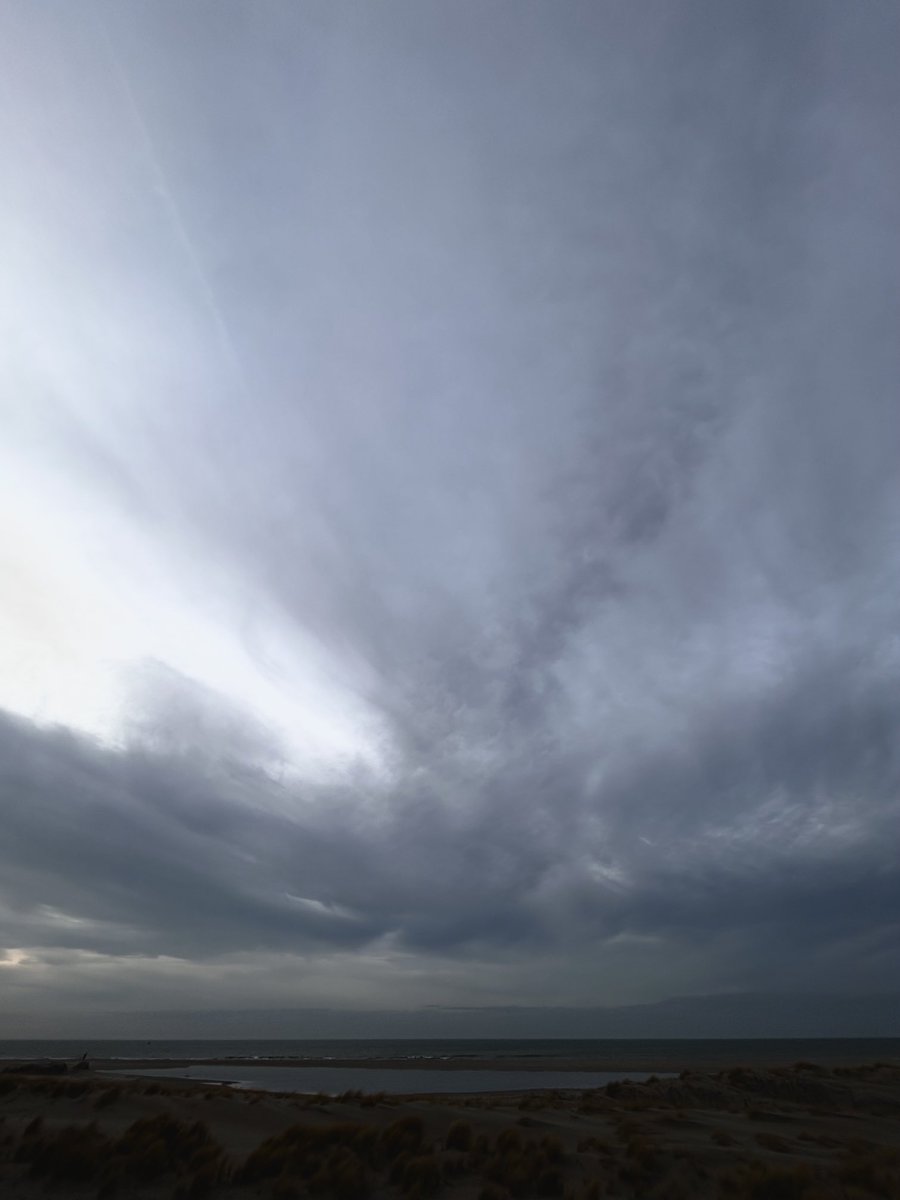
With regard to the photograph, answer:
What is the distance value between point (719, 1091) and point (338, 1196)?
92.2ft

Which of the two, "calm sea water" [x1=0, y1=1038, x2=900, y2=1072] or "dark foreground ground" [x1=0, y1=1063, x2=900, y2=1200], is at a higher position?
"calm sea water" [x1=0, y1=1038, x2=900, y2=1072]

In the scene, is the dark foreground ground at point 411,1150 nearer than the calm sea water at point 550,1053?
Yes

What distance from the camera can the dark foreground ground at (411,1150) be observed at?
49.7 feet

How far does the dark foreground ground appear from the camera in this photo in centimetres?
1514

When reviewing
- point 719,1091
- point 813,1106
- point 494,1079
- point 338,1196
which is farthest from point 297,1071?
point 338,1196

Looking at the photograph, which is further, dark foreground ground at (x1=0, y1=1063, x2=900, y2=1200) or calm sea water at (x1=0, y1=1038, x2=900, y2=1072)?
calm sea water at (x1=0, y1=1038, x2=900, y2=1072)

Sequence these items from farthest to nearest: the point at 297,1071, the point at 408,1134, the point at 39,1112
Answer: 1. the point at 297,1071
2. the point at 39,1112
3. the point at 408,1134

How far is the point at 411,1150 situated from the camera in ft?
58.9

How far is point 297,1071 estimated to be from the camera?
219 feet

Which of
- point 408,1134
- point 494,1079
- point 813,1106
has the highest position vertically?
point 494,1079

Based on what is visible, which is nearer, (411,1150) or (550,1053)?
(411,1150)

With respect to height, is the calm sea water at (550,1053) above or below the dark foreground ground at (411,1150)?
above

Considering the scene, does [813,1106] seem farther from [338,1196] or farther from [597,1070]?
[597,1070]

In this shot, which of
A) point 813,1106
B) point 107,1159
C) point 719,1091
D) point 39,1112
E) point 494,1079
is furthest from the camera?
point 494,1079
